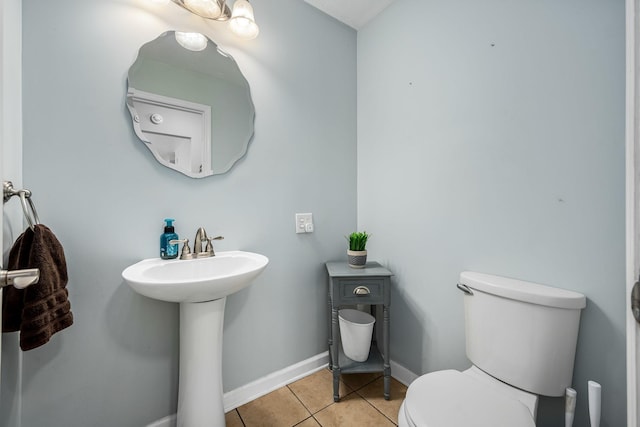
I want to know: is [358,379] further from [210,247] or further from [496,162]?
[496,162]

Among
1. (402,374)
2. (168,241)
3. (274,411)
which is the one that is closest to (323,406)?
(274,411)

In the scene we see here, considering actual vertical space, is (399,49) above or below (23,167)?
above

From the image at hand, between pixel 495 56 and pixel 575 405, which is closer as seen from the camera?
pixel 575 405

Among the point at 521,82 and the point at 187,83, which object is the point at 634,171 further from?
the point at 187,83

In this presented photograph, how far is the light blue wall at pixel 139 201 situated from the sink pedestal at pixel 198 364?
6.4 inches

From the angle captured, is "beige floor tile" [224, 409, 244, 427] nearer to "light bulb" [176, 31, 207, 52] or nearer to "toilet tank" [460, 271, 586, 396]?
"toilet tank" [460, 271, 586, 396]

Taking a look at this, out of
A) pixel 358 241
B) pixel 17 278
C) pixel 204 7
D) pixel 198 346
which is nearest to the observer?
pixel 17 278

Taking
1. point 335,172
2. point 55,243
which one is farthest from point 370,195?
point 55,243

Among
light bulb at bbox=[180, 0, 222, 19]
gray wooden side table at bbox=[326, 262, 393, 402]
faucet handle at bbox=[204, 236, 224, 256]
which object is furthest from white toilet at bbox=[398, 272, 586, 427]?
light bulb at bbox=[180, 0, 222, 19]

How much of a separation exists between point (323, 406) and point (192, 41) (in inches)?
76.1

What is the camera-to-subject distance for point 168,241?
1142mm

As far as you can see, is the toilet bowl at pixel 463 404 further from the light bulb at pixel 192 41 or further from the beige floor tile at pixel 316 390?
the light bulb at pixel 192 41

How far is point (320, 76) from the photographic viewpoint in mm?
1659

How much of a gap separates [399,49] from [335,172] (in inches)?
32.2
